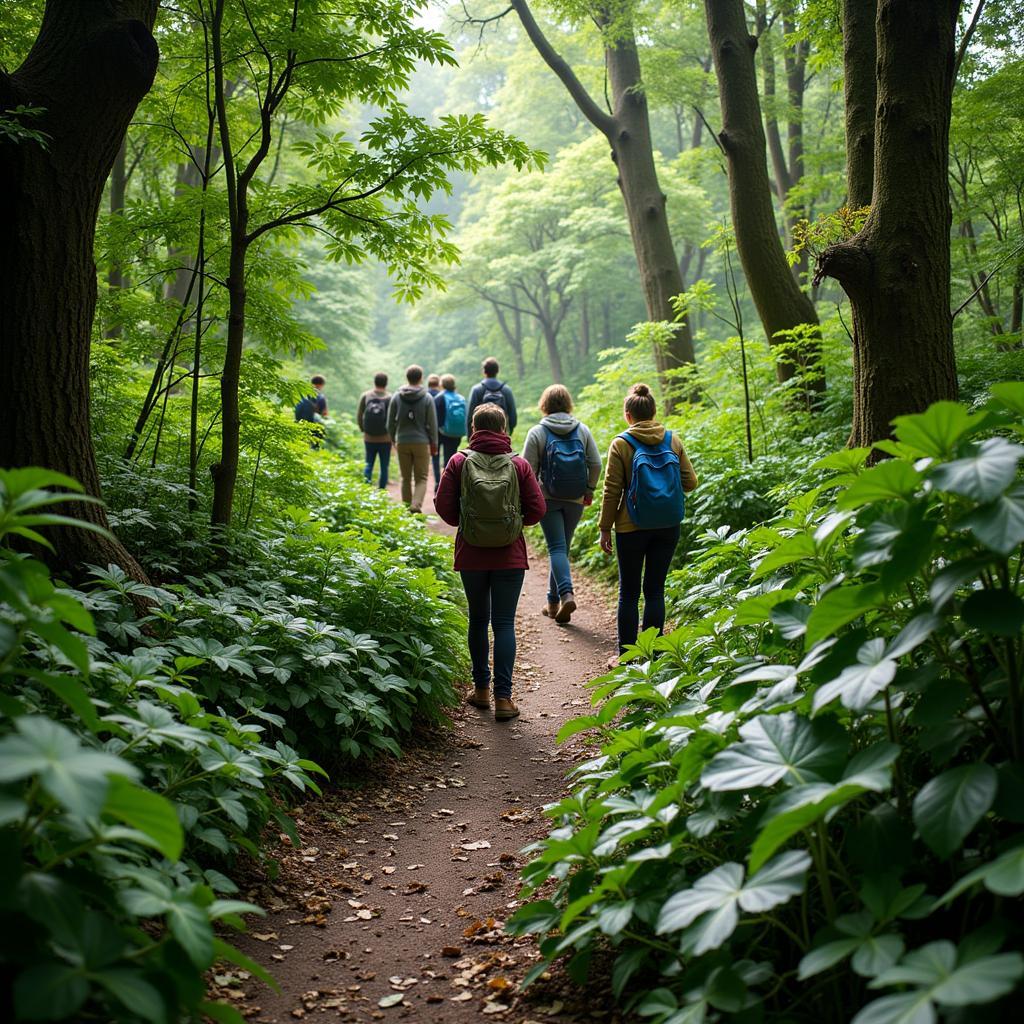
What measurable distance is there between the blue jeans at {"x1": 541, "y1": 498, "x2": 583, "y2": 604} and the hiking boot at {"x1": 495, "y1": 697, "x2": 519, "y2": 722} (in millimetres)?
1899

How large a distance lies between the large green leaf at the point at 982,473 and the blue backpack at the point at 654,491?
3.61 meters

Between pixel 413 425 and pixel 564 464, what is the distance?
4.52 m

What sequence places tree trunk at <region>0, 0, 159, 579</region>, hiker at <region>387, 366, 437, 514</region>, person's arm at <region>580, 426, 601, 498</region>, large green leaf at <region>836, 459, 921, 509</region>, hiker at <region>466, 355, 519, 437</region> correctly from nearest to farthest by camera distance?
large green leaf at <region>836, 459, 921, 509</region>, tree trunk at <region>0, 0, 159, 579</region>, person's arm at <region>580, 426, 601, 498</region>, hiker at <region>466, 355, 519, 437</region>, hiker at <region>387, 366, 437, 514</region>

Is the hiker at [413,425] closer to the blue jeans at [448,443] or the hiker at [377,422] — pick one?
the hiker at [377,422]

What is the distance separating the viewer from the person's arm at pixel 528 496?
18.6 feet

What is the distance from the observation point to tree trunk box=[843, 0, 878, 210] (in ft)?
21.4

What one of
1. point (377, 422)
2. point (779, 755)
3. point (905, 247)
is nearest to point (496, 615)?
point (905, 247)

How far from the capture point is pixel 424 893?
3.65 metres

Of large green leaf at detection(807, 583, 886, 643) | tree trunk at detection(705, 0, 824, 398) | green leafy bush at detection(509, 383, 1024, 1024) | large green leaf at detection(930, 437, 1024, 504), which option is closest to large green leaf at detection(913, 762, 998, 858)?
green leafy bush at detection(509, 383, 1024, 1024)

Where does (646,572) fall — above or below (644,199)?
below

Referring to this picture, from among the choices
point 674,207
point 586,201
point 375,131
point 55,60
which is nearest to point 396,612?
point 375,131

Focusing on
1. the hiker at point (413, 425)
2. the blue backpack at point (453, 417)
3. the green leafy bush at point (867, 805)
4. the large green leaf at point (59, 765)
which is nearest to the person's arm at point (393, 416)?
the hiker at point (413, 425)

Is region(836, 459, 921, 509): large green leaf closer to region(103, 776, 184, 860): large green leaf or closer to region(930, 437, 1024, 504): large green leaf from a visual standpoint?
region(930, 437, 1024, 504): large green leaf

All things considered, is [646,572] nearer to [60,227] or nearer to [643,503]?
[643,503]
